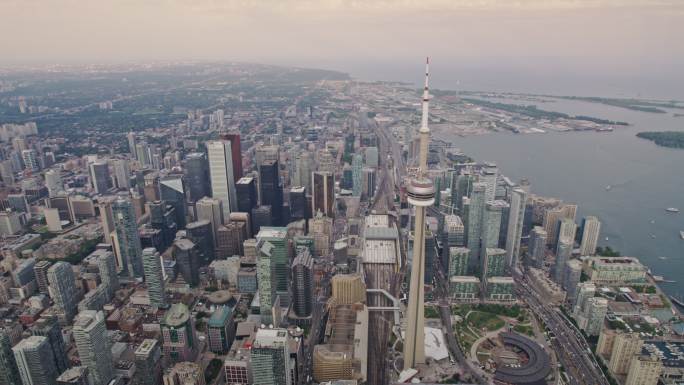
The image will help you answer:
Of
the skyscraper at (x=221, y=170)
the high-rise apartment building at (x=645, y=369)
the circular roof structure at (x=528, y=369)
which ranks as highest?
the skyscraper at (x=221, y=170)

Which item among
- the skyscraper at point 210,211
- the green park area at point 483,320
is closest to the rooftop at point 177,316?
the skyscraper at point 210,211

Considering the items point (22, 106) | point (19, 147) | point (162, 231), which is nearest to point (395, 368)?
point (162, 231)

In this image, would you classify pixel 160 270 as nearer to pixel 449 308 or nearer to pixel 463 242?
pixel 449 308

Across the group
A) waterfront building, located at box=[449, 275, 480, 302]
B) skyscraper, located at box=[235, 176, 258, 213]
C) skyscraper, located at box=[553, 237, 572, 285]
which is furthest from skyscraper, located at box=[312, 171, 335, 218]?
skyscraper, located at box=[553, 237, 572, 285]

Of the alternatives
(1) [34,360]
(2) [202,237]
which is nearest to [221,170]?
(2) [202,237]

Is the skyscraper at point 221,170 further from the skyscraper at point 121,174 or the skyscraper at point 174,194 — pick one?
the skyscraper at point 121,174
